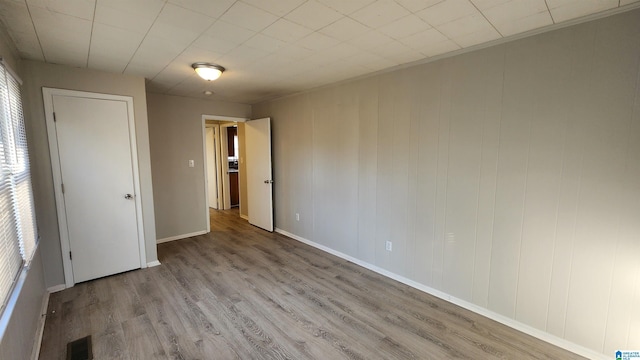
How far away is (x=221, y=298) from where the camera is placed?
2746 millimetres

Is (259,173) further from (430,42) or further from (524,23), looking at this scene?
(524,23)

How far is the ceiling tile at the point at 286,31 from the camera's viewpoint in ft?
6.35

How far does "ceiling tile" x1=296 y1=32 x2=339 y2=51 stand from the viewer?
2143mm

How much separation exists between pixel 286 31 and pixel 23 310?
2647 mm

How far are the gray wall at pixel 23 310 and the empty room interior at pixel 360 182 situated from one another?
3cm

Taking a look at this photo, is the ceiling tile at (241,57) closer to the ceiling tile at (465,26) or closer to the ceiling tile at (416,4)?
the ceiling tile at (416,4)

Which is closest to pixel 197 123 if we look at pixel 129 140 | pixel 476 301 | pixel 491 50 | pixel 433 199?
pixel 129 140

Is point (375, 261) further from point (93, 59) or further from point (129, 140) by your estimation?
point (93, 59)

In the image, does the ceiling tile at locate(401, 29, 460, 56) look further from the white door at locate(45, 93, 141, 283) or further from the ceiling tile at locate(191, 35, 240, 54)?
the white door at locate(45, 93, 141, 283)

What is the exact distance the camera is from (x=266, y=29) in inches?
79.3

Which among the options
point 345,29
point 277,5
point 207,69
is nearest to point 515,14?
point 345,29

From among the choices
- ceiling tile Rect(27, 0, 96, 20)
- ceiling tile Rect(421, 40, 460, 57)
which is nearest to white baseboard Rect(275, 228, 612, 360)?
ceiling tile Rect(421, 40, 460, 57)

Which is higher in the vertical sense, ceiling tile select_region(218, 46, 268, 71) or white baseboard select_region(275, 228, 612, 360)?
ceiling tile select_region(218, 46, 268, 71)

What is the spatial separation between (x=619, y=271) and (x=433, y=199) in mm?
1335
